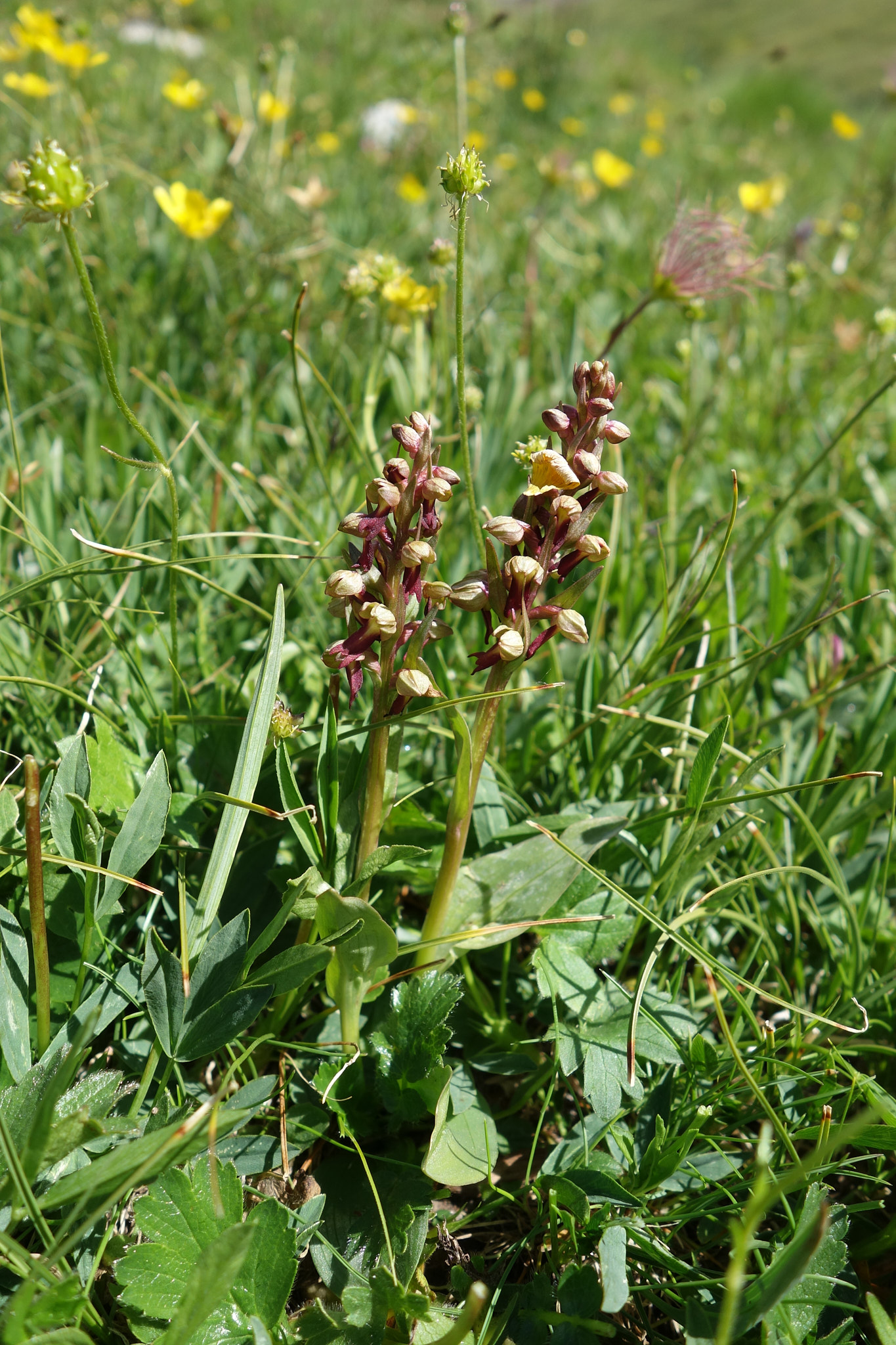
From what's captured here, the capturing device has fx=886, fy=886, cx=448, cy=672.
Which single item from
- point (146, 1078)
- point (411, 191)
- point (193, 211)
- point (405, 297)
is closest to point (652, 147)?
point (411, 191)

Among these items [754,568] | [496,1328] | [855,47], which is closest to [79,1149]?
[496,1328]

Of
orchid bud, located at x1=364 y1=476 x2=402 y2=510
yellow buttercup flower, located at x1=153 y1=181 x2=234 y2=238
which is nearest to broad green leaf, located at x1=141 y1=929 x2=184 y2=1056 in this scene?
orchid bud, located at x1=364 y1=476 x2=402 y2=510

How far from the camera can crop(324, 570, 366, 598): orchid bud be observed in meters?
0.86

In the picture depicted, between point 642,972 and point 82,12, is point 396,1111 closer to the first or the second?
point 642,972

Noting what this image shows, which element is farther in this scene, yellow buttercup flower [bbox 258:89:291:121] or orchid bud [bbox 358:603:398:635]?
yellow buttercup flower [bbox 258:89:291:121]

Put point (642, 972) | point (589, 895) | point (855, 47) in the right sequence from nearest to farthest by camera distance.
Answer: point (642, 972)
point (589, 895)
point (855, 47)

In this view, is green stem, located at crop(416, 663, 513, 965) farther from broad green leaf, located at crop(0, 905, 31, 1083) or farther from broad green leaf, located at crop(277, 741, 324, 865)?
broad green leaf, located at crop(0, 905, 31, 1083)

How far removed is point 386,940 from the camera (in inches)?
36.5

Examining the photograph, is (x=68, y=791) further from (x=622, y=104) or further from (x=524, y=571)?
(x=622, y=104)

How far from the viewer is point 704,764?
3.43ft

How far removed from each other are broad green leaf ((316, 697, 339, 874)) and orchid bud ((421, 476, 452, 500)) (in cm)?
28

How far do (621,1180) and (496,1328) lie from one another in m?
0.21

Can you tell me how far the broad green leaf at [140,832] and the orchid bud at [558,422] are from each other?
57 cm

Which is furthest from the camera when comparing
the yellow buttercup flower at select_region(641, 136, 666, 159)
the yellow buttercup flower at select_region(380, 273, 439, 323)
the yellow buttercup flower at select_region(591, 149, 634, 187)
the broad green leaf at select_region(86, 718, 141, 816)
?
the yellow buttercup flower at select_region(641, 136, 666, 159)
